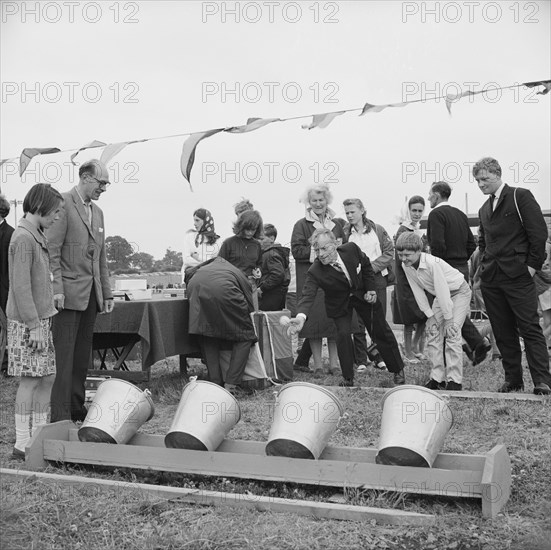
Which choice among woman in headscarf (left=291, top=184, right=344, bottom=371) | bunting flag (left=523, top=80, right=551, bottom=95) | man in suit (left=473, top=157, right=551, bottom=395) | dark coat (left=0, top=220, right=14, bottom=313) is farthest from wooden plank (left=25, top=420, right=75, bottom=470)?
bunting flag (left=523, top=80, right=551, bottom=95)

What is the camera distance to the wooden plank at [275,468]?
3332 mm

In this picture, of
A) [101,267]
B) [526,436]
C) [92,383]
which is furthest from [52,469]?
[526,436]

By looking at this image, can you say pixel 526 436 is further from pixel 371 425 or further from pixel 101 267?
pixel 101 267

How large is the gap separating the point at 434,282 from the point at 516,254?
2.29 feet

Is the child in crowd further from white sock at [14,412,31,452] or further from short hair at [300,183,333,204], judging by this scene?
white sock at [14,412,31,452]

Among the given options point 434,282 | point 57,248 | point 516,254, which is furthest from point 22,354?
point 516,254

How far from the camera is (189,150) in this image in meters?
6.61

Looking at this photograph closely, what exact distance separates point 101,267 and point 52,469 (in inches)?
69.3

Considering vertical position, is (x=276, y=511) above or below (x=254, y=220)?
below

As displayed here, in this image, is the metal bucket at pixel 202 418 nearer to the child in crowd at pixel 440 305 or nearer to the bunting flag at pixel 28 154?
the child in crowd at pixel 440 305

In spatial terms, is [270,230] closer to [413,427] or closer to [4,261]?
[4,261]

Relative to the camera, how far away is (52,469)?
13.2ft

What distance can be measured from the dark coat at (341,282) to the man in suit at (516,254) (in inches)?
40.8

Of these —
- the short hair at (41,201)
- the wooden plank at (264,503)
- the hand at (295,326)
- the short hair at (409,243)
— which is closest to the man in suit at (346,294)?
the short hair at (409,243)
